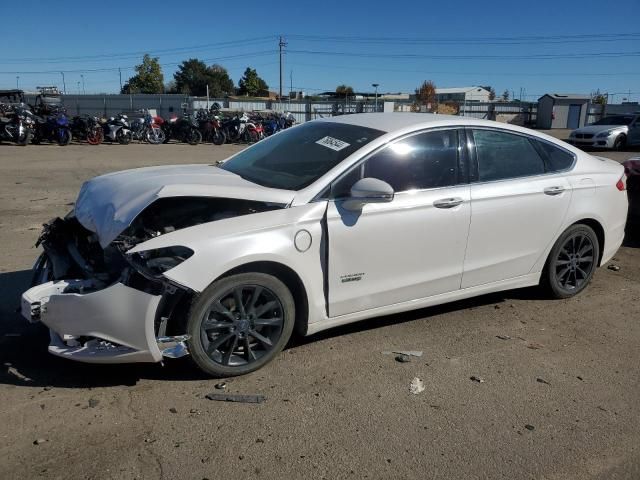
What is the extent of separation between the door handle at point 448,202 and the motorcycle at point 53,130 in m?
18.7

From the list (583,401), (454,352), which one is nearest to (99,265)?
(454,352)

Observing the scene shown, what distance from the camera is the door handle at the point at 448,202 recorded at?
13.3 ft

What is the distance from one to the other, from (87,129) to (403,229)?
65.0 feet

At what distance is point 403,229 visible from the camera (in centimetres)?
391

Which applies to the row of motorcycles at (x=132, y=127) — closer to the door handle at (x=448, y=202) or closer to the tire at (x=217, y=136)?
the tire at (x=217, y=136)

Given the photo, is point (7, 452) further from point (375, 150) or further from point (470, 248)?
point (470, 248)

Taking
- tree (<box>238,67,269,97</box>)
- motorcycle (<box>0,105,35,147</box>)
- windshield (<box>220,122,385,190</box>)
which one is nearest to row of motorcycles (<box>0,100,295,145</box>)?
motorcycle (<box>0,105,35,147</box>)

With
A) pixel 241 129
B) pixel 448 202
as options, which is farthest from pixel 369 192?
pixel 241 129

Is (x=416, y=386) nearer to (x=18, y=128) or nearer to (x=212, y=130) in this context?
(x=18, y=128)

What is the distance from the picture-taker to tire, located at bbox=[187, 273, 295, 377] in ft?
10.9

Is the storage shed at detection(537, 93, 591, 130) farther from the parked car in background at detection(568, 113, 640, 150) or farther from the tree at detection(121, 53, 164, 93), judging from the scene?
the tree at detection(121, 53, 164, 93)

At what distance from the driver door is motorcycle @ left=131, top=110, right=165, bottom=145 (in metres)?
20.4

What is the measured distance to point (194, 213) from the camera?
12.1 ft

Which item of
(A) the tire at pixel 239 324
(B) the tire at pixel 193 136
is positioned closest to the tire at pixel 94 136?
(B) the tire at pixel 193 136
